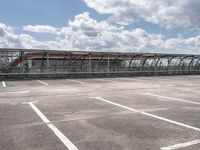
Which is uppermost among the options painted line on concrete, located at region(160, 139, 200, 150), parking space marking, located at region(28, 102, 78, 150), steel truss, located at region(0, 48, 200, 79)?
steel truss, located at region(0, 48, 200, 79)

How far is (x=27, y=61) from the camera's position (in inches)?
877

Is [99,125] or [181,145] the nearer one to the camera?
[181,145]

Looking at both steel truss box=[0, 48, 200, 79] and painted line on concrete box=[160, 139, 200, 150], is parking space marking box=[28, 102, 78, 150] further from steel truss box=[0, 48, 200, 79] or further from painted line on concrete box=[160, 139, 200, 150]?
steel truss box=[0, 48, 200, 79]

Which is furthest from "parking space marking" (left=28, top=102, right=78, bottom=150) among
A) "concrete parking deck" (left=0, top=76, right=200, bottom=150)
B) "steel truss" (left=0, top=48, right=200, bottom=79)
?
"steel truss" (left=0, top=48, right=200, bottom=79)

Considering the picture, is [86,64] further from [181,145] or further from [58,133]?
[181,145]

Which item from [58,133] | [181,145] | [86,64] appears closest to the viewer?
[181,145]

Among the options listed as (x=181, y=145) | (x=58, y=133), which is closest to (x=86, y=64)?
(x=58, y=133)

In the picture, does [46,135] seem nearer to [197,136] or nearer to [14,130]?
[14,130]

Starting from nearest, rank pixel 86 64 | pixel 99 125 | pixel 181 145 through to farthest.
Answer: pixel 181 145 → pixel 99 125 → pixel 86 64

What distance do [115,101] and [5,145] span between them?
18.2 ft

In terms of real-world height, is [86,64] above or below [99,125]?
above

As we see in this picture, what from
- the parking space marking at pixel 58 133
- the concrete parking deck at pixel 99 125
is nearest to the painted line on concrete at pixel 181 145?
the concrete parking deck at pixel 99 125

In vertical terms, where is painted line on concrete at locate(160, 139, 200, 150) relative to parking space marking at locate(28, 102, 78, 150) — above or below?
below

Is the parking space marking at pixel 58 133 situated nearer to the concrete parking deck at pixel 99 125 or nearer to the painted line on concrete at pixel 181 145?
the concrete parking deck at pixel 99 125
